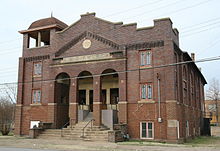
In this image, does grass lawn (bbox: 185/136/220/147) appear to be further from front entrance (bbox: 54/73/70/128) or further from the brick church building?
front entrance (bbox: 54/73/70/128)

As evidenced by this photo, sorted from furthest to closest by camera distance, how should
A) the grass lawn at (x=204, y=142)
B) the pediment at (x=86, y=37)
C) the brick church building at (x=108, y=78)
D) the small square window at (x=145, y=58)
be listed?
the pediment at (x=86, y=37), the small square window at (x=145, y=58), the brick church building at (x=108, y=78), the grass lawn at (x=204, y=142)

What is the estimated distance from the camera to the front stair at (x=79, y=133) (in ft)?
75.7

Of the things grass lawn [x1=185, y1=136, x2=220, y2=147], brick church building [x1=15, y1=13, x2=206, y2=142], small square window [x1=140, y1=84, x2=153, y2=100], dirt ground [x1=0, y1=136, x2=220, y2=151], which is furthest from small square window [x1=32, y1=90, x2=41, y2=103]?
grass lawn [x1=185, y1=136, x2=220, y2=147]

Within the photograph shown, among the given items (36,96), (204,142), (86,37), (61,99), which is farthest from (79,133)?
(204,142)

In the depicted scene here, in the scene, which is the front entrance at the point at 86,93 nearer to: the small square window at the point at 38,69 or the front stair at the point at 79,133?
the front stair at the point at 79,133

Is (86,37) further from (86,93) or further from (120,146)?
(120,146)

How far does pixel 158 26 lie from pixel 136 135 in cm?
1025

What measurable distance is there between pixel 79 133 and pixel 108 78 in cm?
817

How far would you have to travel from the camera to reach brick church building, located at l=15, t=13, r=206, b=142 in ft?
77.8

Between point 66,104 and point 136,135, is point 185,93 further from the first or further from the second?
point 66,104

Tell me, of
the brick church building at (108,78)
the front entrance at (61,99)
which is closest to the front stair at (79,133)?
the brick church building at (108,78)

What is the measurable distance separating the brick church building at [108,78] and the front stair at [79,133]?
3.66 ft

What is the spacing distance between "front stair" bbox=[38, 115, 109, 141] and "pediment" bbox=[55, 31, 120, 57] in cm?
795

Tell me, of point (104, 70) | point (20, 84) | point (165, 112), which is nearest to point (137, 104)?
point (165, 112)
